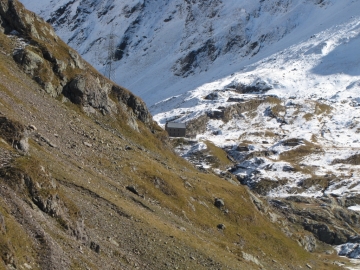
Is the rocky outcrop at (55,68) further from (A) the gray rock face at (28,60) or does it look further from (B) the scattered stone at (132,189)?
(B) the scattered stone at (132,189)

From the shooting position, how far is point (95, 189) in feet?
Result: 161

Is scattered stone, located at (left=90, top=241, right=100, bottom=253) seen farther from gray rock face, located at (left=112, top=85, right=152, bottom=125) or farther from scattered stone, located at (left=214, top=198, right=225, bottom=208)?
gray rock face, located at (left=112, top=85, right=152, bottom=125)

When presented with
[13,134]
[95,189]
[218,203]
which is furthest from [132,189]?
[13,134]

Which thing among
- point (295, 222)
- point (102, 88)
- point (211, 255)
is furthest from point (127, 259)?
point (295, 222)

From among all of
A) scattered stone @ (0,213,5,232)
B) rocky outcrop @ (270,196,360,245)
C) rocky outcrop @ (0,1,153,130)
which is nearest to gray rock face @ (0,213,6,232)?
scattered stone @ (0,213,5,232)

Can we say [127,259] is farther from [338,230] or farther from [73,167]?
[338,230]

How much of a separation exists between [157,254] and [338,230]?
331 ft

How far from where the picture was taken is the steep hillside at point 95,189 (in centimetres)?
3344

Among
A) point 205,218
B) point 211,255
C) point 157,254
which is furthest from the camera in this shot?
point 205,218

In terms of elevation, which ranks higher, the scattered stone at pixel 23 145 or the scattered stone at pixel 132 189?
the scattered stone at pixel 23 145

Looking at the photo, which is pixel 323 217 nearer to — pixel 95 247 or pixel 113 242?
pixel 113 242

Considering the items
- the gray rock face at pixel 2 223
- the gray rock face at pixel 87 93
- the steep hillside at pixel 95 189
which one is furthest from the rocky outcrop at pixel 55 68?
the gray rock face at pixel 2 223

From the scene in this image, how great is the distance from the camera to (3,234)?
1089 inches

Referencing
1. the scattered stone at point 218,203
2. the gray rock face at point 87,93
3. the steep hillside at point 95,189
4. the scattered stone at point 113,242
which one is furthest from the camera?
the gray rock face at point 87,93
